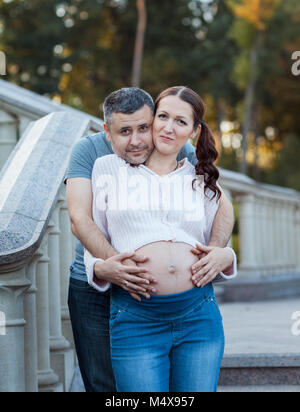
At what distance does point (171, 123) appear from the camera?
97.1 inches

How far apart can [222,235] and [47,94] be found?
2783 cm

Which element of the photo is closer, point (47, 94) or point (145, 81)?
point (47, 94)

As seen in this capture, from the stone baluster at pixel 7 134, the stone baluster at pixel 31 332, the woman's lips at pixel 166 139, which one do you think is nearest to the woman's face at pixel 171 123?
the woman's lips at pixel 166 139

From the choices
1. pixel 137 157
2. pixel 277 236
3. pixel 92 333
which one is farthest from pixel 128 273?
pixel 277 236

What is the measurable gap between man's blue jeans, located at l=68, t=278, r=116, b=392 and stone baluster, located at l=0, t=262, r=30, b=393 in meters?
0.30

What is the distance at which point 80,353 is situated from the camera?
3049 mm

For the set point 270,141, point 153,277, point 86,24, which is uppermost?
point 86,24

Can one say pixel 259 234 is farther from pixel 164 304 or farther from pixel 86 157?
pixel 164 304

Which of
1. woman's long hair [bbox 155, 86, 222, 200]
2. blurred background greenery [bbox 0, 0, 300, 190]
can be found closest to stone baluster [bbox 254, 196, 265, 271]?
woman's long hair [bbox 155, 86, 222, 200]

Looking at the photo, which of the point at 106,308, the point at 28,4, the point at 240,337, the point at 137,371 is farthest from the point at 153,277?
the point at 28,4

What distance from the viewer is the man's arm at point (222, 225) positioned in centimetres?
258

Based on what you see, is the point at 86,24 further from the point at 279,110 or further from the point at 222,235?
the point at 222,235

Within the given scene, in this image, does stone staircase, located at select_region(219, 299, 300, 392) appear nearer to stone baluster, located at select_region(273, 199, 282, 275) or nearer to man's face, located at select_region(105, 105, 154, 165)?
man's face, located at select_region(105, 105, 154, 165)
